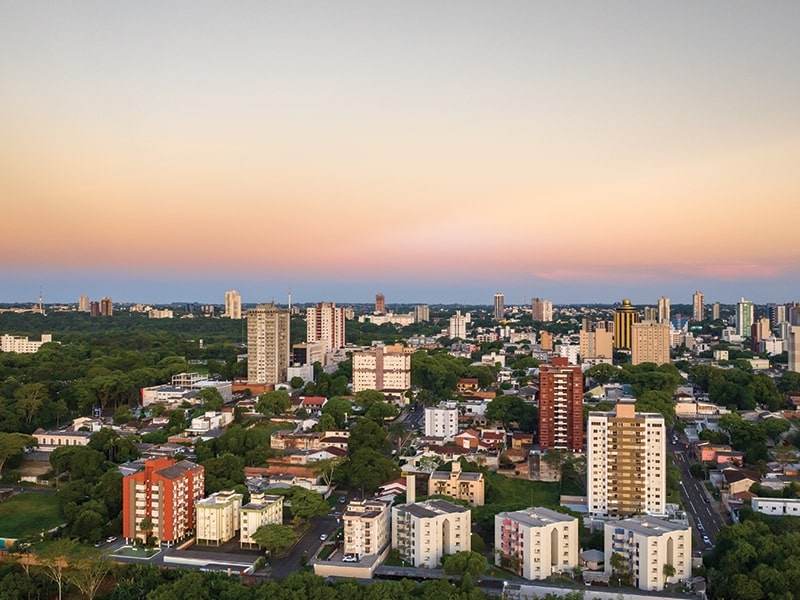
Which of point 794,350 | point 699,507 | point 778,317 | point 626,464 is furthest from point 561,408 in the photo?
point 778,317

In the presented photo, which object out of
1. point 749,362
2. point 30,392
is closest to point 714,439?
point 749,362

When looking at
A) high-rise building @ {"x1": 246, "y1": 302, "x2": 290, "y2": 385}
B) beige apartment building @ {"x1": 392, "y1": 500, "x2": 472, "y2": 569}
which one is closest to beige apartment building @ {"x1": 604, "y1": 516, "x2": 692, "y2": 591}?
beige apartment building @ {"x1": 392, "y1": 500, "x2": 472, "y2": 569}

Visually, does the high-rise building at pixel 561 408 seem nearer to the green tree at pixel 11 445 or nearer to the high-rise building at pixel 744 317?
the green tree at pixel 11 445

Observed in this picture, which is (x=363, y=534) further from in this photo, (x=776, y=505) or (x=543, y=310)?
(x=543, y=310)

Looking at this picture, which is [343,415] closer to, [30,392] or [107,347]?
[30,392]

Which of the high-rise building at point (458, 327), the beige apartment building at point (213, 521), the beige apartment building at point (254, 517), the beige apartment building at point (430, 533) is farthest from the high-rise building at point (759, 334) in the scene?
the beige apartment building at point (213, 521)

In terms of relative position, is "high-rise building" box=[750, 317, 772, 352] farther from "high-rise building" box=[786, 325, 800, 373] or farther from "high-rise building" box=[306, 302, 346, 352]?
"high-rise building" box=[306, 302, 346, 352]
